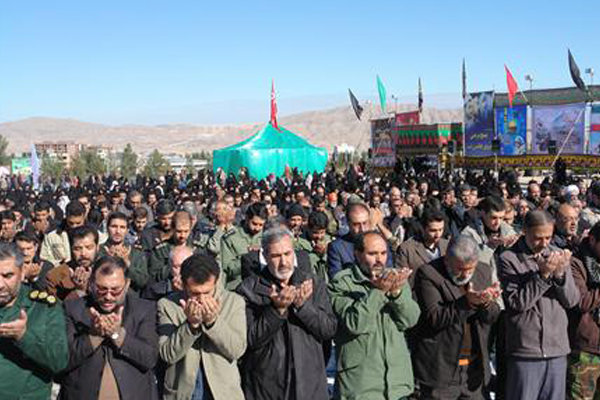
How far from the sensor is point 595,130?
102ft

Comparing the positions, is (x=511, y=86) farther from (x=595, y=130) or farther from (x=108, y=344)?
(x=108, y=344)

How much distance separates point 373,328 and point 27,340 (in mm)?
1914

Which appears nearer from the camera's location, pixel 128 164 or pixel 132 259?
pixel 132 259

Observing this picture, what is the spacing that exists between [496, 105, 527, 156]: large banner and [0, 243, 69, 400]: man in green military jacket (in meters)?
32.3

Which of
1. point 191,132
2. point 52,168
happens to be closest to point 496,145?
point 52,168

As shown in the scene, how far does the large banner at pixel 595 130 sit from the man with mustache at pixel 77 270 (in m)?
28.8

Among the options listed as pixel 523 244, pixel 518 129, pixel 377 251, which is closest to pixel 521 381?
pixel 523 244

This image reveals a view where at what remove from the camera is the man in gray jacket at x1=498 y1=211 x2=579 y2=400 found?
451 cm

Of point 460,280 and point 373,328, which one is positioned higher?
point 460,280

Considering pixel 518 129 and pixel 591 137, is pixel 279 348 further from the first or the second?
pixel 518 129

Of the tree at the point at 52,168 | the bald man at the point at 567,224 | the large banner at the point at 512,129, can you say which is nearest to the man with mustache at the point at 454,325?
the bald man at the point at 567,224

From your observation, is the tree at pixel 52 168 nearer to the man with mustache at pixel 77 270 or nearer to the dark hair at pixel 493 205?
the man with mustache at pixel 77 270

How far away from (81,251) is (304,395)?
228 centimetres

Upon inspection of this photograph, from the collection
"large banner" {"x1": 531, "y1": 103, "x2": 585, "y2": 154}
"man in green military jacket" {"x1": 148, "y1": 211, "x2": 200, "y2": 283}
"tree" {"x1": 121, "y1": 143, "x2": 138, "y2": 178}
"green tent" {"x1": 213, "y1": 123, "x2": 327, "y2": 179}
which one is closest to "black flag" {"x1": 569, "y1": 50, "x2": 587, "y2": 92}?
"large banner" {"x1": 531, "y1": 103, "x2": 585, "y2": 154}
